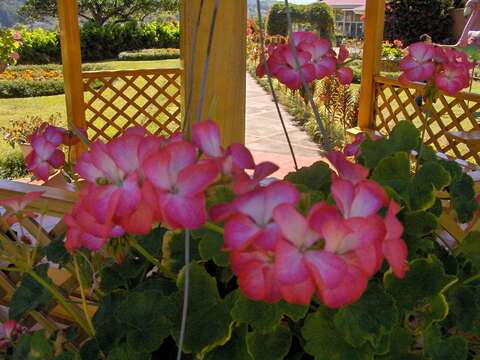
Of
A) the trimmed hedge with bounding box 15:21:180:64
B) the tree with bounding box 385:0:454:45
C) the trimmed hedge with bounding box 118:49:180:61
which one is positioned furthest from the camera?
the trimmed hedge with bounding box 118:49:180:61

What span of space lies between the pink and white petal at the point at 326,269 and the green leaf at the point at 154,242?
0.33m

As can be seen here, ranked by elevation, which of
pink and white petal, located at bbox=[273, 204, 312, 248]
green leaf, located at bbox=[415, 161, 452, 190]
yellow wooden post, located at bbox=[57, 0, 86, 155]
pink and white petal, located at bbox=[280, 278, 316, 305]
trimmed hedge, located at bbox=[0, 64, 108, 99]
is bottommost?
trimmed hedge, located at bbox=[0, 64, 108, 99]

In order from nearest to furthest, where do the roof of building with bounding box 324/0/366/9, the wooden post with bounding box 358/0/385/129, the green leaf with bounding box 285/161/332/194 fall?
the green leaf with bounding box 285/161/332/194 < the wooden post with bounding box 358/0/385/129 < the roof of building with bounding box 324/0/366/9

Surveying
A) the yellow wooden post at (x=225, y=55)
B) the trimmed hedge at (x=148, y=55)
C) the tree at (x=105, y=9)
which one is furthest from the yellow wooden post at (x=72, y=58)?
the tree at (x=105, y=9)

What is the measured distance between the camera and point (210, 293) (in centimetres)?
50

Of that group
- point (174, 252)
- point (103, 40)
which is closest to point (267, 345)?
point (174, 252)

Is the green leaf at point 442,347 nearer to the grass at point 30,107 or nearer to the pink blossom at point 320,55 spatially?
the pink blossom at point 320,55

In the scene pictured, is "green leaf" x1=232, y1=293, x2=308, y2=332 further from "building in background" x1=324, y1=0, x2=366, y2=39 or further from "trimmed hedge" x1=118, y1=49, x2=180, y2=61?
"building in background" x1=324, y1=0, x2=366, y2=39

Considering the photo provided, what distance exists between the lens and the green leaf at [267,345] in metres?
0.47

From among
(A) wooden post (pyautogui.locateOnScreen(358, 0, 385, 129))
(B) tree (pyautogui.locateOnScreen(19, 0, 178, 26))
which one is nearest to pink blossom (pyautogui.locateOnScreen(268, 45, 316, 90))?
(A) wooden post (pyautogui.locateOnScreen(358, 0, 385, 129))

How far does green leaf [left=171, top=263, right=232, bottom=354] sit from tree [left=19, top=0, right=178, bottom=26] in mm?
18353

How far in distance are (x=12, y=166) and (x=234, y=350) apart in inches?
182

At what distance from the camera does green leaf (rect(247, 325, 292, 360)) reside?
473 mm

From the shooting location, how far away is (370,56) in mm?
4211
